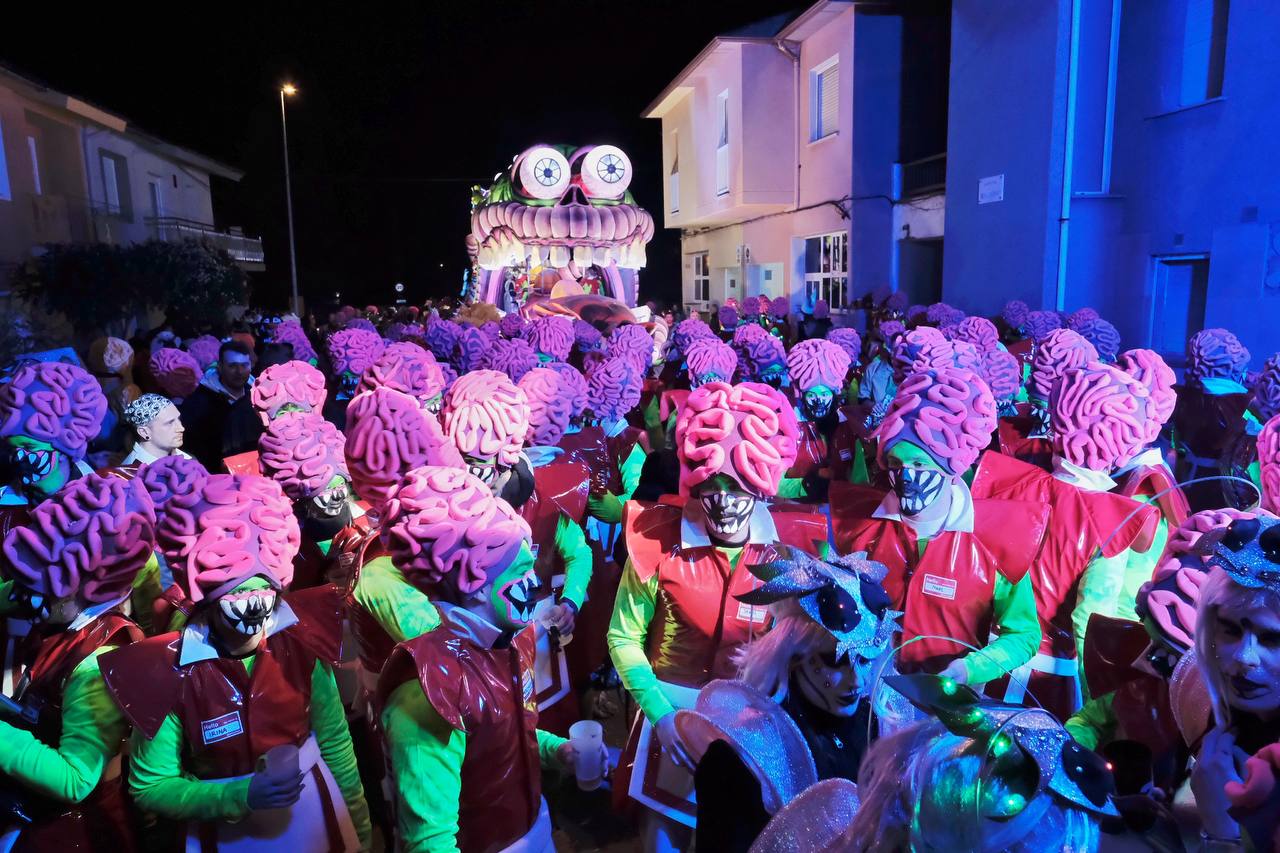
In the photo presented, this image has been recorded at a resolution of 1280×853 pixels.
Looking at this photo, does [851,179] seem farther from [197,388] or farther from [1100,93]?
[197,388]

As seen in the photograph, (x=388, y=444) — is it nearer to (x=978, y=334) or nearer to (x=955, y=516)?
(x=955, y=516)

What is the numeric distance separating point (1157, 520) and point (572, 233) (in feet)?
50.1

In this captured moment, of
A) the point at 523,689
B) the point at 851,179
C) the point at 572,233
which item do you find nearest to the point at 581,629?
the point at 523,689

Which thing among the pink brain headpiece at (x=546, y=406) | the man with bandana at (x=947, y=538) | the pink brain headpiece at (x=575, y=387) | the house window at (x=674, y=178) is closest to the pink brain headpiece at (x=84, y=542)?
the pink brain headpiece at (x=546, y=406)

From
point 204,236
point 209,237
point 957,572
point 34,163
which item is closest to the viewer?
point 957,572

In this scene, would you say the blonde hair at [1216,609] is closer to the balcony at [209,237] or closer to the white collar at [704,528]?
the white collar at [704,528]

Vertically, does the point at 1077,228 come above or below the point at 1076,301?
above

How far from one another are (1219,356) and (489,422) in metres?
5.16

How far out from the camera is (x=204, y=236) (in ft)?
88.6

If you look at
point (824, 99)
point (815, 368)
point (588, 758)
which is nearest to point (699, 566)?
point (588, 758)

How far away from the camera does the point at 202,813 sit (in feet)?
7.64

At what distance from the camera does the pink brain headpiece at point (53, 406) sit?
394 centimetres

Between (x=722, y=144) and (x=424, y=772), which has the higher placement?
(x=722, y=144)

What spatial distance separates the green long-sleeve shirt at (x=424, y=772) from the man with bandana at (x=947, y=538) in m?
1.60
